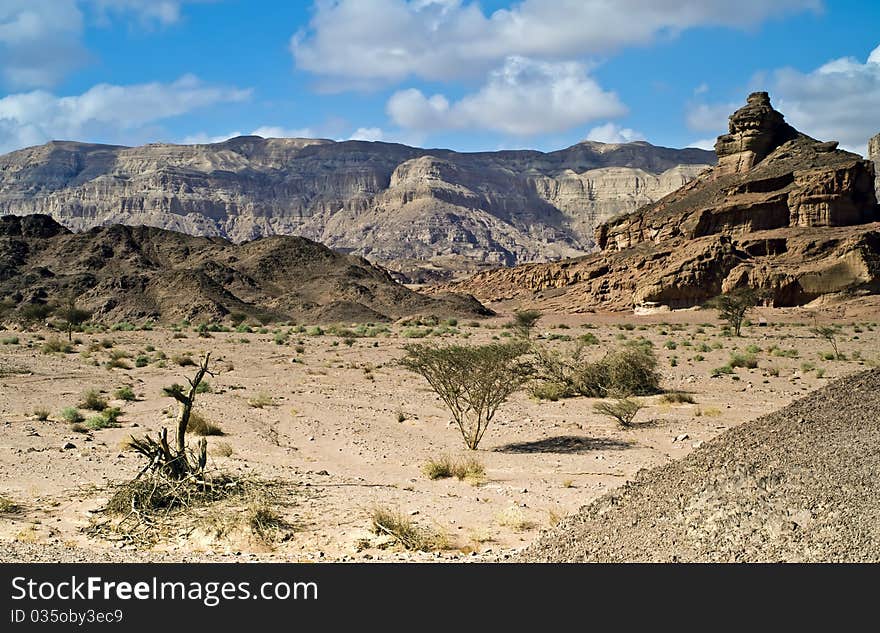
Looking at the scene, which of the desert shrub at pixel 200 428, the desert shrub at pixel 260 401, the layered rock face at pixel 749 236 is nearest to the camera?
the desert shrub at pixel 200 428

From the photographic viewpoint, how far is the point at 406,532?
29.1 ft

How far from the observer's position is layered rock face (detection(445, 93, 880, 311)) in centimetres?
6356

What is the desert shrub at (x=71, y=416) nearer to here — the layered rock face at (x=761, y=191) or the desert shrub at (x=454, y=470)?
the desert shrub at (x=454, y=470)

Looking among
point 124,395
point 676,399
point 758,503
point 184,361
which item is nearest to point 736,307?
point 676,399

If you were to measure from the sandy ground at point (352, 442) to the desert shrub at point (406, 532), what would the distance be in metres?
0.17

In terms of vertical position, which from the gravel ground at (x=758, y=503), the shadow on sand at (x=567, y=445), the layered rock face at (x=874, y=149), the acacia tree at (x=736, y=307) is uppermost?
the layered rock face at (x=874, y=149)

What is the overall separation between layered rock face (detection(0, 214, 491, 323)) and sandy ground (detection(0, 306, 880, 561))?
30.3 metres

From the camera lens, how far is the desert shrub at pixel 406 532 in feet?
28.4

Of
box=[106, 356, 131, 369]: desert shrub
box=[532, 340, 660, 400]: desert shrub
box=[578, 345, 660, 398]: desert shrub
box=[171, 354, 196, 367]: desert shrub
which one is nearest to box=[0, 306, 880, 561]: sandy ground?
box=[171, 354, 196, 367]: desert shrub

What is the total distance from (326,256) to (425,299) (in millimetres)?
15447

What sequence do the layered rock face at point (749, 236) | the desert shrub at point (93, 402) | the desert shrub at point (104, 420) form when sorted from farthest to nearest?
the layered rock face at point (749, 236)
the desert shrub at point (93, 402)
the desert shrub at point (104, 420)

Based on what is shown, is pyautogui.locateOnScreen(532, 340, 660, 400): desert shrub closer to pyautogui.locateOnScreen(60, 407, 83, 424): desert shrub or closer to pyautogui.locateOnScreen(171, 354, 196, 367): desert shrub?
pyautogui.locateOnScreen(60, 407, 83, 424): desert shrub

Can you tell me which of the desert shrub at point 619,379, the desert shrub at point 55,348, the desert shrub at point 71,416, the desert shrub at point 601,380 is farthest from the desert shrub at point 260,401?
the desert shrub at point 55,348

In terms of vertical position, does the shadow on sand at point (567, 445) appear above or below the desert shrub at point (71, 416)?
below
